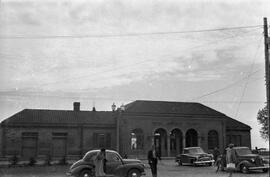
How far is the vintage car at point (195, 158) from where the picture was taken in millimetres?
30652

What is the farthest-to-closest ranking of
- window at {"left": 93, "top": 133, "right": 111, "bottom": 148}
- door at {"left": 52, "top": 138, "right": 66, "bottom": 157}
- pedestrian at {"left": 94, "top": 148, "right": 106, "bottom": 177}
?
window at {"left": 93, "top": 133, "right": 111, "bottom": 148} → door at {"left": 52, "top": 138, "right": 66, "bottom": 157} → pedestrian at {"left": 94, "top": 148, "right": 106, "bottom": 177}

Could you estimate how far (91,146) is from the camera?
43.0 metres

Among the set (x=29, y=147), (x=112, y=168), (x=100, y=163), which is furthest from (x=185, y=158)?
(x=29, y=147)

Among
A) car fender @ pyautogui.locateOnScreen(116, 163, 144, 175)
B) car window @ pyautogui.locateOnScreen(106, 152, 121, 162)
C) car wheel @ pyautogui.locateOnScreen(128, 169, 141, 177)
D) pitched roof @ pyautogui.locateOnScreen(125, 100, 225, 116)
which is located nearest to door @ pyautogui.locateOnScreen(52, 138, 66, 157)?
pitched roof @ pyautogui.locateOnScreen(125, 100, 225, 116)

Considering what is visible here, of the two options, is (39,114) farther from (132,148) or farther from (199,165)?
(199,165)

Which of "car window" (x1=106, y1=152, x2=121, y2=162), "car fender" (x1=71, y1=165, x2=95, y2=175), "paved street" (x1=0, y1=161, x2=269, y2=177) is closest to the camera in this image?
"car fender" (x1=71, y1=165, x2=95, y2=175)

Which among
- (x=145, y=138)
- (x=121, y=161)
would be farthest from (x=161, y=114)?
(x=121, y=161)

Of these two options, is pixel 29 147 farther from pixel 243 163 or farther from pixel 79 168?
pixel 243 163

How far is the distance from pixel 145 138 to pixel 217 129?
31.1ft

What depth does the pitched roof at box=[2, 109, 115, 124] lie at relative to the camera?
138ft

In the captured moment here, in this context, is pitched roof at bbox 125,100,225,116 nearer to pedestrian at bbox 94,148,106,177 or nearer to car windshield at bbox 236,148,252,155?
car windshield at bbox 236,148,252,155

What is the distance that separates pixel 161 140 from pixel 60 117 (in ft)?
39.7

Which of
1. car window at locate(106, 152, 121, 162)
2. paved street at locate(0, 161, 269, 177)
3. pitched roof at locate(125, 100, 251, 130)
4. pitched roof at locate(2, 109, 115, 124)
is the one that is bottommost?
paved street at locate(0, 161, 269, 177)

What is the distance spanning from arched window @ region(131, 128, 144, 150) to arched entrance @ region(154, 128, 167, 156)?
1.83 m
